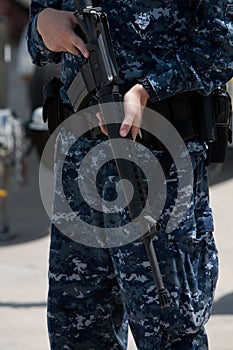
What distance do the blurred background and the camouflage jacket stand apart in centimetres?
131

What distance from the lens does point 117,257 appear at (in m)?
2.79

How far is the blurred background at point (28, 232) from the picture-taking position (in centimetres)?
440

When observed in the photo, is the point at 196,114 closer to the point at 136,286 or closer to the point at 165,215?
the point at 165,215

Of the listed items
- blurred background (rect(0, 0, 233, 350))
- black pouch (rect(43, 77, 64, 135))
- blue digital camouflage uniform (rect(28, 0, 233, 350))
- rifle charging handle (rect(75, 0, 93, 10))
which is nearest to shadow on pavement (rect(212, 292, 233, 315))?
blurred background (rect(0, 0, 233, 350))

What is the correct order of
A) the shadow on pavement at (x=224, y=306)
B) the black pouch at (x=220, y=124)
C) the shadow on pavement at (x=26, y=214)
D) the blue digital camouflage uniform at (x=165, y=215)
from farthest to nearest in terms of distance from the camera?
1. the shadow on pavement at (x=26, y=214)
2. the shadow on pavement at (x=224, y=306)
3. the black pouch at (x=220, y=124)
4. the blue digital camouflage uniform at (x=165, y=215)

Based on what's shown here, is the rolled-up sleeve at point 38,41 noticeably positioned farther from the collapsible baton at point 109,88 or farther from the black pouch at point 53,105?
the collapsible baton at point 109,88

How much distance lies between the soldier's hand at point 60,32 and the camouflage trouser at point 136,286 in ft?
0.95

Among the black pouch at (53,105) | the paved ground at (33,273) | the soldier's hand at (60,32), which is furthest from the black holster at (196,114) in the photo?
the paved ground at (33,273)

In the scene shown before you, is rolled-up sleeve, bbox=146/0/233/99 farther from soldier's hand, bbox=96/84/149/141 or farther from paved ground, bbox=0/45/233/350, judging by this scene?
paved ground, bbox=0/45/233/350

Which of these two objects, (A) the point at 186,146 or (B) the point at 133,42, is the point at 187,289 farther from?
(B) the point at 133,42

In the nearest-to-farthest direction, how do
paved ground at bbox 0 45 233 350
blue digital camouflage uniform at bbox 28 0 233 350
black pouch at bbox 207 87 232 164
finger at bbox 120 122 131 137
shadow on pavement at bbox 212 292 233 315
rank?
finger at bbox 120 122 131 137 < blue digital camouflage uniform at bbox 28 0 233 350 < black pouch at bbox 207 87 232 164 < paved ground at bbox 0 45 233 350 < shadow on pavement at bbox 212 292 233 315

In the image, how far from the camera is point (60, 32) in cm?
272

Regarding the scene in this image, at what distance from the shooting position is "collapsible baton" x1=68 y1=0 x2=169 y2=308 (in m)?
2.65

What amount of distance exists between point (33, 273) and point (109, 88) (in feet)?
9.03
